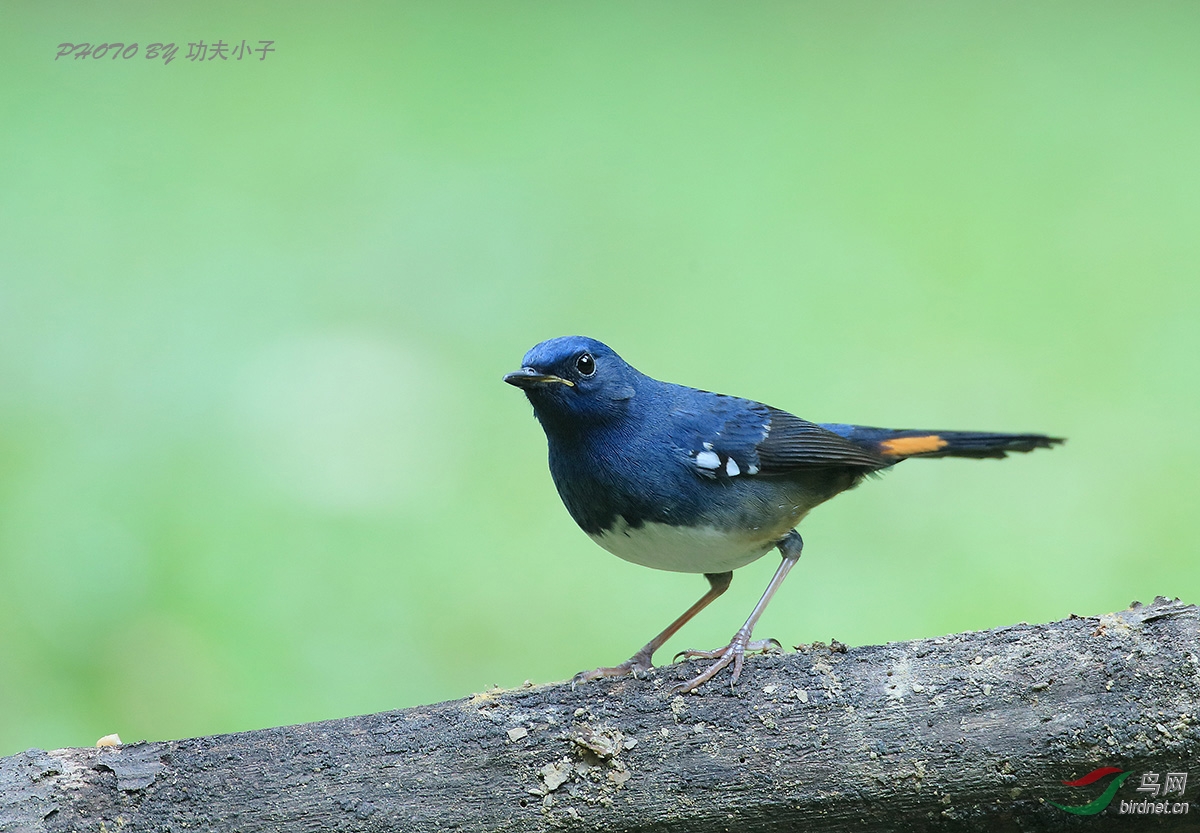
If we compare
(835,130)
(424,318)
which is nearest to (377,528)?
(424,318)

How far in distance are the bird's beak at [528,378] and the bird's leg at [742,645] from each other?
3.28 feet

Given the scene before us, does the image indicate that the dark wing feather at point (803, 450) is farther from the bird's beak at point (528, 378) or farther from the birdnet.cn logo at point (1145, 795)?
the birdnet.cn logo at point (1145, 795)

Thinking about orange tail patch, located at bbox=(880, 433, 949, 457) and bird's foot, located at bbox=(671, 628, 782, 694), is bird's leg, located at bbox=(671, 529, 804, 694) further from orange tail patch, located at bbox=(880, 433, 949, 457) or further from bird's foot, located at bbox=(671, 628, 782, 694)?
orange tail patch, located at bbox=(880, 433, 949, 457)

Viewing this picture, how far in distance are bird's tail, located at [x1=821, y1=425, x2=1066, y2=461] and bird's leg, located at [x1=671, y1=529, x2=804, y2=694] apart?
50 centimetres

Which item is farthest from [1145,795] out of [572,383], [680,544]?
[572,383]

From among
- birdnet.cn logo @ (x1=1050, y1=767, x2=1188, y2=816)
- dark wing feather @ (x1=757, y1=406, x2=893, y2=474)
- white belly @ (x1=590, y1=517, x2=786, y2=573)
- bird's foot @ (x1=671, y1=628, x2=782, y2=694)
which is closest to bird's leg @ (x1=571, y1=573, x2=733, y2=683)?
bird's foot @ (x1=671, y1=628, x2=782, y2=694)

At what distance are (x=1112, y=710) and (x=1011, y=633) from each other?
13.2 inches

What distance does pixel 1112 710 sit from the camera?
287cm

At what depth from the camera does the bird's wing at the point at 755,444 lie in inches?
146

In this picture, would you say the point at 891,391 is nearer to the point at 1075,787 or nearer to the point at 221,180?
the point at 1075,787

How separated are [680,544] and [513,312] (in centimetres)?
329

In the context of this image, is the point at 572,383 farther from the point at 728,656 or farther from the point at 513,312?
the point at 513,312

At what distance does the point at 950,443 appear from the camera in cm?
407

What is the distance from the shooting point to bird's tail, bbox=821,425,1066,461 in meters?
4.04
